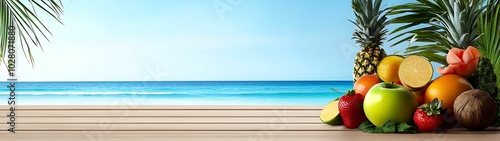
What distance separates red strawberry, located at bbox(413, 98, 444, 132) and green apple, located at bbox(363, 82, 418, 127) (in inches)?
1.1

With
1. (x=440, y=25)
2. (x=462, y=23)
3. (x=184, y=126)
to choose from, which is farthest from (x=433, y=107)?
(x=440, y=25)

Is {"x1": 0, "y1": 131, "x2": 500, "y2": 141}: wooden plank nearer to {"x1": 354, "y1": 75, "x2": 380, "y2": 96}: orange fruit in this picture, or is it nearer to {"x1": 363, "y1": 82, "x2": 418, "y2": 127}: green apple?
{"x1": 363, "y1": 82, "x2": 418, "y2": 127}: green apple

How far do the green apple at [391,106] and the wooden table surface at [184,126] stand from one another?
7 centimetres

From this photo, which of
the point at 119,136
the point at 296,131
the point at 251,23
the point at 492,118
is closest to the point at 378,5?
the point at 492,118

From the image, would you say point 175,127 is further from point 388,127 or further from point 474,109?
point 474,109

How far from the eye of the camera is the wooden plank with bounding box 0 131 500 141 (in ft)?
4.45

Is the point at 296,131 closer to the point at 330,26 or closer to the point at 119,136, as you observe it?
the point at 119,136

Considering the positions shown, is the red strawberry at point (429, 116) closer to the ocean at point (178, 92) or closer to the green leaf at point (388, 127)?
the green leaf at point (388, 127)

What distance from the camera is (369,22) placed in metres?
2.07

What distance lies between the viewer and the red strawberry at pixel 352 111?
1586 millimetres

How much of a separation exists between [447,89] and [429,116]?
14cm

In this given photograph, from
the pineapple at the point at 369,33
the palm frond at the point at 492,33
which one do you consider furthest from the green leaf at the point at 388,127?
the palm frond at the point at 492,33

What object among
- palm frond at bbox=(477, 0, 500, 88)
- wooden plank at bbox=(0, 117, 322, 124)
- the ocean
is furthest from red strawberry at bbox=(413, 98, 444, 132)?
the ocean

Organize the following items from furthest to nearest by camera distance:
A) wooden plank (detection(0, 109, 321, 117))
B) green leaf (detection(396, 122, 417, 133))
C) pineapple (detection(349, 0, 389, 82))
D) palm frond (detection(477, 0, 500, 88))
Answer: palm frond (detection(477, 0, 500, 88)) < pineapple (detection(349, 0, 389, 82)) < wooden plank (detection(0, 109, 321, 117)) < green leaf (detection(396, 122, 417, 133))
